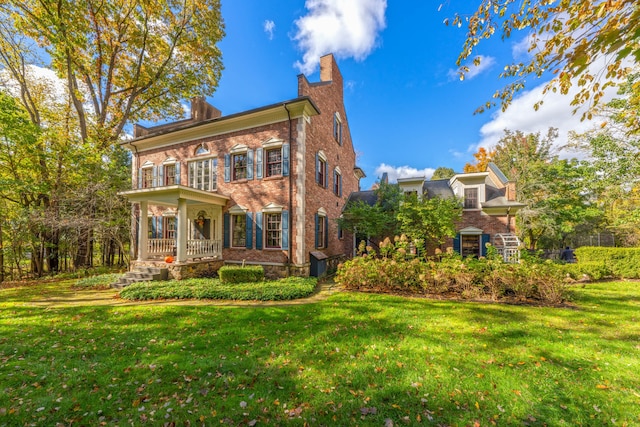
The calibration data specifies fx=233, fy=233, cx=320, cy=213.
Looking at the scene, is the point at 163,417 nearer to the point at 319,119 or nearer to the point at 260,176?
the point at 260,176

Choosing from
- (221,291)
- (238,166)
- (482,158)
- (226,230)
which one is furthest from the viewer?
(482,158)

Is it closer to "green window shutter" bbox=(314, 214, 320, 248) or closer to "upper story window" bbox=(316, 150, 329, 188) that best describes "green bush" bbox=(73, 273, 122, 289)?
"green window shutter" bbox=(314, 214, 320, 248)

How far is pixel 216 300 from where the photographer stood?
309 inches

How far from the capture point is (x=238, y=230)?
11773 mm

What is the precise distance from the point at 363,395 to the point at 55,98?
23416 mm

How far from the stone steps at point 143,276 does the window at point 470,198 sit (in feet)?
54.9

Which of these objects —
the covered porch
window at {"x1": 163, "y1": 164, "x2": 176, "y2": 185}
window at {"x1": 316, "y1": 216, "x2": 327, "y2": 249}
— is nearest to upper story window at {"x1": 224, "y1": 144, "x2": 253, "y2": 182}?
the covered porch

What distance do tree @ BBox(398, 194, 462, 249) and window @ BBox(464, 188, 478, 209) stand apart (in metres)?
2.37

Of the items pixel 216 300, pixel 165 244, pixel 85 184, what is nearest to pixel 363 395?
pixel 216 300

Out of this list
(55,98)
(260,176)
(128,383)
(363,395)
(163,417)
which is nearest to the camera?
(163,417)

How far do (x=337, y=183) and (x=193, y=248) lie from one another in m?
9.07

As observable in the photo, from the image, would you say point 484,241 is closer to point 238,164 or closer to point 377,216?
point 377,216

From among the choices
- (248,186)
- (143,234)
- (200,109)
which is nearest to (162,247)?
(143,234)

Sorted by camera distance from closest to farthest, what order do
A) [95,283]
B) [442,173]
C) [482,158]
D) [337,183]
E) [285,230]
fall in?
[95,283] → [285,230] → [337,183] → [482,158] → [442,173]
